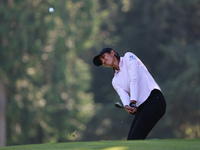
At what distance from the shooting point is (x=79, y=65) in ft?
108

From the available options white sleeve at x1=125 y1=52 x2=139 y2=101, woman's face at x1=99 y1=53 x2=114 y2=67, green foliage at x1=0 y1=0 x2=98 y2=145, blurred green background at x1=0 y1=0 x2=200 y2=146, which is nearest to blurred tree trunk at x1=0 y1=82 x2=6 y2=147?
blurred green background at x1=0 y1=0 x2=200 y2=146

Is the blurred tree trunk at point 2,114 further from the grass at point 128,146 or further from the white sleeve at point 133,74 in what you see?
the grass at point 128,146

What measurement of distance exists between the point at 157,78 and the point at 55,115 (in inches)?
252

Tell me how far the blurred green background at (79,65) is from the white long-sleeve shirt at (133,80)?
19.6 metres

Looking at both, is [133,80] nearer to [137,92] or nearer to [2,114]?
[137,92]

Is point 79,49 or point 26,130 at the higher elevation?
point 79,49

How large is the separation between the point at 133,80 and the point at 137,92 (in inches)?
6.1

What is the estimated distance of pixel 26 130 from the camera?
29.5 metres

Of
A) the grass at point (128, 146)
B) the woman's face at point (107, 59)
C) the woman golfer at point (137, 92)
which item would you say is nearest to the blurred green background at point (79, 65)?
the woman's face at point (107, 59)

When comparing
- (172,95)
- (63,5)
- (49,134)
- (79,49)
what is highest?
(63,5)

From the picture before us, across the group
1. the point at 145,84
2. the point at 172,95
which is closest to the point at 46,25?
the point at 172,95

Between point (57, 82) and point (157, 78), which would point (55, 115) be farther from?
point (157, 78)

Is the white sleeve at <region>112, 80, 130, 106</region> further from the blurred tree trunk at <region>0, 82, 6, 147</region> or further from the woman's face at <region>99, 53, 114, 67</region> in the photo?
the blurred tree trunk at <region>0, 82, 6, 147</region>

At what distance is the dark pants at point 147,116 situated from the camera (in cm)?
702
